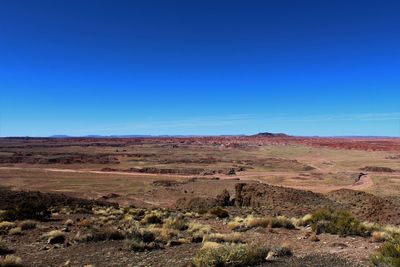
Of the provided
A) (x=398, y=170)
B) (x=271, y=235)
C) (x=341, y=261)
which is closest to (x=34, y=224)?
(x=271, y=235)

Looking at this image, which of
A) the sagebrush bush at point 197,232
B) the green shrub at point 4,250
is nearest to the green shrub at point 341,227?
the sagebrush bush at point 197,232

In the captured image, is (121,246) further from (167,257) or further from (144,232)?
(167,257)

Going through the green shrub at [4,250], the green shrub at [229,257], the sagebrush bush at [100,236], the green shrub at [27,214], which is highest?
the green shrub at [229,257]

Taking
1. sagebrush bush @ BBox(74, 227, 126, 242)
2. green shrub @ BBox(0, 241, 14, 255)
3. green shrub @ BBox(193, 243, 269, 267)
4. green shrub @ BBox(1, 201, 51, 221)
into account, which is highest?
green shrub @ BBox(193, 243, 269, 267)

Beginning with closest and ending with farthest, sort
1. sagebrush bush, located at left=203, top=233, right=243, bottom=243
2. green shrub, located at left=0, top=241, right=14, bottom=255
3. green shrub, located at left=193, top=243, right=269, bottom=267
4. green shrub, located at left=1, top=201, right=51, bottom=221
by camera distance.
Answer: green shrub, located at left=193, top=243, right=269, bottom=267 < green shrub, located at left=0, top=241, right=14, bottom=255 < sagebrush bush, located at left=203, top=233, right=243, bottom=243 < green shrub, located at left=1, top=201, right=51, bottom=221

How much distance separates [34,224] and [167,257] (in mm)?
8526

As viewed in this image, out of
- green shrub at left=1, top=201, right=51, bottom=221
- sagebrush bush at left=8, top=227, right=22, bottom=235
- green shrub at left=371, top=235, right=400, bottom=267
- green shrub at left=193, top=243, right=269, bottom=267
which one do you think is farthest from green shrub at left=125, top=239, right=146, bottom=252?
green shrub at left=1, top=201, right=51, bottom=221

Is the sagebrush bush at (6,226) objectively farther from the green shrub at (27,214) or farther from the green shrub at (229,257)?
the green shrub at (229,257)

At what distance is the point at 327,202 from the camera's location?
3014 cm

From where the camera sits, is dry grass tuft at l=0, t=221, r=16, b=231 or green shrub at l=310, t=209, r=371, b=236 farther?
dry grass tuft at l=0, t=221, r=16, b=231

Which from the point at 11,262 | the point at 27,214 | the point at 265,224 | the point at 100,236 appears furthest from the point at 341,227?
the point at 27,214

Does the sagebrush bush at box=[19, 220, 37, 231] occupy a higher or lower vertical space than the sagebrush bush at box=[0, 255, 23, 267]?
lower

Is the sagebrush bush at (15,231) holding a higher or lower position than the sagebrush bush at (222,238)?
lower

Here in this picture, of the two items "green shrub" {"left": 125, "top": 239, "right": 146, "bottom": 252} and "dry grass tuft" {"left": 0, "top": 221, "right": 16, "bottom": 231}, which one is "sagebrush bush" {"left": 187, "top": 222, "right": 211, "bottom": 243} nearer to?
"green shrub" {"left": 125, "top": 239, "right": 146, "bottom": 252}
